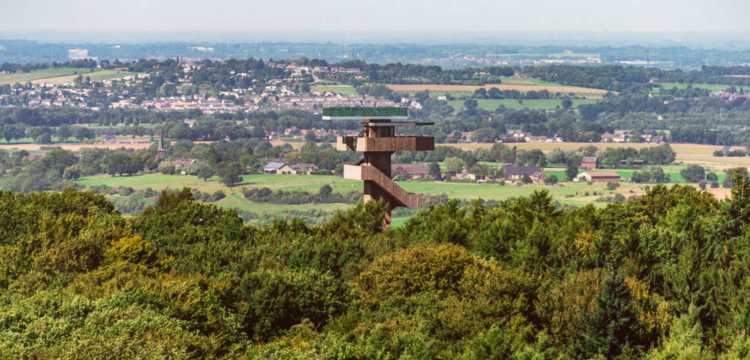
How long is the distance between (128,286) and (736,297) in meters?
15.4

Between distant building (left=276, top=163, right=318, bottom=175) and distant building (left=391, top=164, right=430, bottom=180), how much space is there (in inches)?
361

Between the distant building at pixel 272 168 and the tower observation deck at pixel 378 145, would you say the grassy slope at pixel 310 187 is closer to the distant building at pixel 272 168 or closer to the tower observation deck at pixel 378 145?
the distant building at pixel 272 168

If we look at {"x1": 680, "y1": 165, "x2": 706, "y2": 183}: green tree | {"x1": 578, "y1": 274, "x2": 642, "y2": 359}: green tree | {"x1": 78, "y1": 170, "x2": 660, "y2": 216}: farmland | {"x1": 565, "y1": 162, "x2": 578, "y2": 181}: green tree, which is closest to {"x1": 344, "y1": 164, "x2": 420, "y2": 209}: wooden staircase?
{"x1": 578, "y1": 274, "x2": 642, "y2": 359}: green tree

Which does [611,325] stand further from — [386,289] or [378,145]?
[378,145]

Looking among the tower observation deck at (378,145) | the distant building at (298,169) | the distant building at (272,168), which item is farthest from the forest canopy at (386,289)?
the distant building at (272,168)

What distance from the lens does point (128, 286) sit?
1742 inches

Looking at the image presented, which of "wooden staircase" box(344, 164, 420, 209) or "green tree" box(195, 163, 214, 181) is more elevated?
"wooden staircase" box(344, 164, 420, 209)

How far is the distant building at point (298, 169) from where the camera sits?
192375 millimetres

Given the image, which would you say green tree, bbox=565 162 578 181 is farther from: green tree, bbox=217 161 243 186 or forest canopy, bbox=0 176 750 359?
forest canopy, bbox=0 176 750 359

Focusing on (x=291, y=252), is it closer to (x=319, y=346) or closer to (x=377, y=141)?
(x=377, y=141)

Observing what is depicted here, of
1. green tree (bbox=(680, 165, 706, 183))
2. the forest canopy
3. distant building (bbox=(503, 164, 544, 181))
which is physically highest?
the forest canopy

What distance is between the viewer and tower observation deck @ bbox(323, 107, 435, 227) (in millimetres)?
59500

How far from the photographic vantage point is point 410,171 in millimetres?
188500

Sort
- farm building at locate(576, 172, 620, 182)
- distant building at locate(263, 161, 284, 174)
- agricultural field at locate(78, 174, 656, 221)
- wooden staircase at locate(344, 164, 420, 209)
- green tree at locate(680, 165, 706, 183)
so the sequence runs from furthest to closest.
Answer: distant building at locate(263, 161, 284, 174), green tree at locate(680, 165, 706, 183), farm building at locate(576, 172, 620, 182), agricultural field at locate(78, 174, 656, 221), wooden staircase at locate(344, 164, 420, 209)
